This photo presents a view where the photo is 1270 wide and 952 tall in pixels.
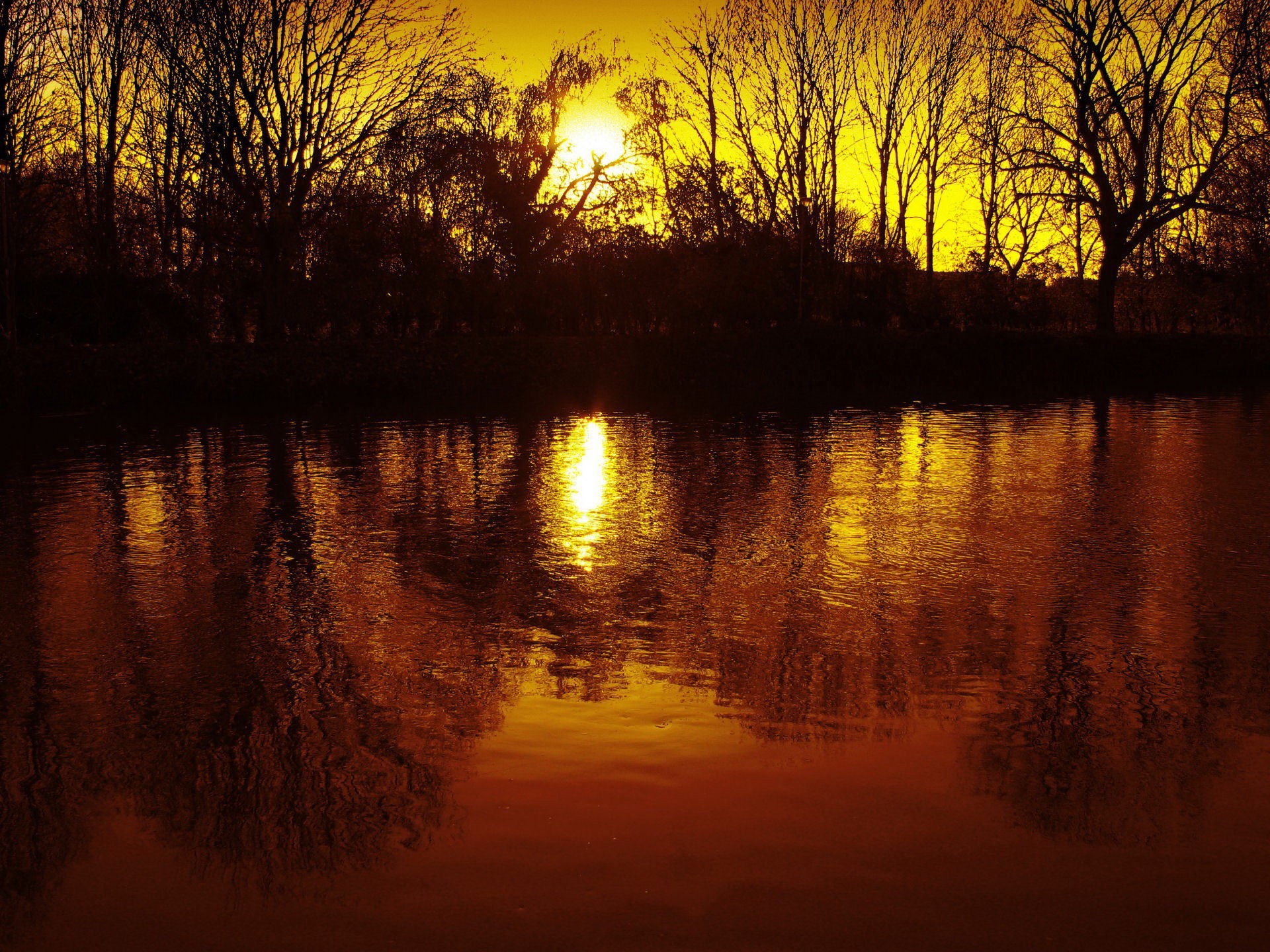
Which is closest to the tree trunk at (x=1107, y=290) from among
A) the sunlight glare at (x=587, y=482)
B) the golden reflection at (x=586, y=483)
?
the golden reflection at (x=586, y=483)

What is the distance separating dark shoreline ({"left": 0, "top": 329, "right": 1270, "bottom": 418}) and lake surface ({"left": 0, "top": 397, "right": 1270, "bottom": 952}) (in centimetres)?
1349

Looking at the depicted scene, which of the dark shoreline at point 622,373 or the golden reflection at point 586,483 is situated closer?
the golden reflection at point 586,483

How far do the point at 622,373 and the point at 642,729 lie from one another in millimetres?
23576

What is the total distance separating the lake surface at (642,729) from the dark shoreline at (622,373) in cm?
1349

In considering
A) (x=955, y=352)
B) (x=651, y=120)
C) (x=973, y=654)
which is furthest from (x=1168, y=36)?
(x=973, y=654)

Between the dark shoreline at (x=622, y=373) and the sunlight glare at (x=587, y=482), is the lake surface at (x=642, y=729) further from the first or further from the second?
the dark shoreline at (x=622, y=373)

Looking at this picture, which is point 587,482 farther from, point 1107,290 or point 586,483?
point 1107,290

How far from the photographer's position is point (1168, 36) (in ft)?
105

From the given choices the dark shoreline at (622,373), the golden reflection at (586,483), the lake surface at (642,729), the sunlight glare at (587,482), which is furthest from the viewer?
the dark shoreline at (622,373)

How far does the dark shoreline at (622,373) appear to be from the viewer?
2312 cm

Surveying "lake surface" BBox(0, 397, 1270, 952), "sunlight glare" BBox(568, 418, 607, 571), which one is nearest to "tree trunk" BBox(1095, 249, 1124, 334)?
"sunlight glare" BBox(568, 418, 607, 571)

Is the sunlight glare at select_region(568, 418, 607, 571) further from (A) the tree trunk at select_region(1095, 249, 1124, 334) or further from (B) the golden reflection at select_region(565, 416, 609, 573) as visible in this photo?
(A) the tree trunk at select_region(1095, 249, 1124, 334)

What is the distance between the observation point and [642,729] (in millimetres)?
4699

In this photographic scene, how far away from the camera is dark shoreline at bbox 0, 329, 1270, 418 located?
23125 mm
